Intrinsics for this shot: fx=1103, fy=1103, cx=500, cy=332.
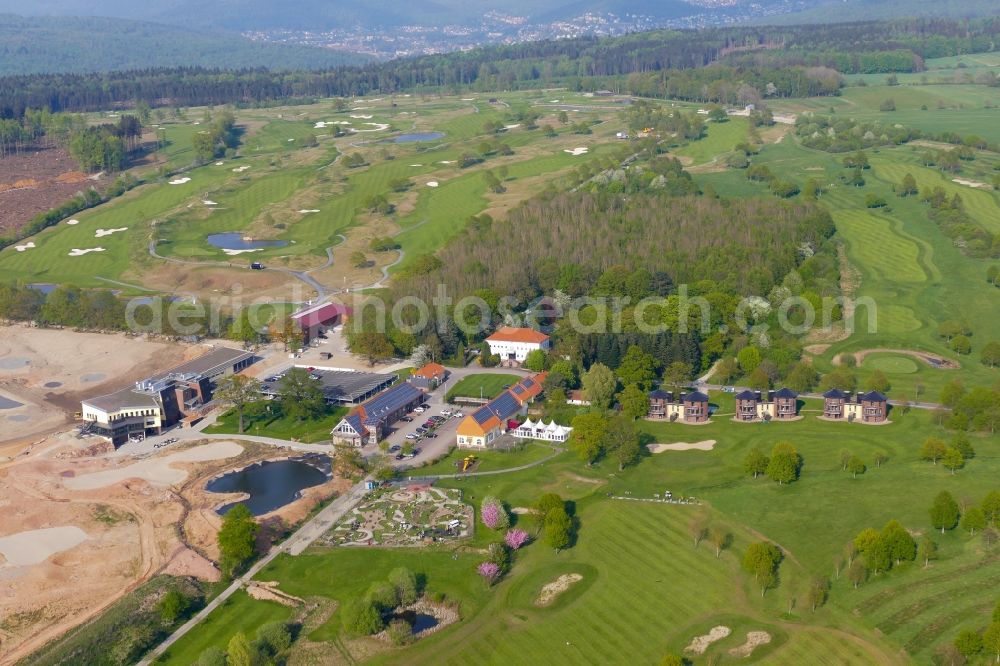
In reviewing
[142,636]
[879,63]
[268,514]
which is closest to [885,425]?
[268,514]

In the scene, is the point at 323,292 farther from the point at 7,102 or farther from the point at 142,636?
the point at 7,102

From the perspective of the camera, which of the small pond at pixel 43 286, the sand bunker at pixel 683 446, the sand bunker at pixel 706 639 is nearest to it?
the sand bunker at pixel 706 639

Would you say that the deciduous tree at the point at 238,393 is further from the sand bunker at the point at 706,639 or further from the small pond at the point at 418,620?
the sand bunker at the point at 706,639

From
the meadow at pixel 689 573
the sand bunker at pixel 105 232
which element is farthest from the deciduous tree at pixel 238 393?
the sand bunker at pixel 105 232

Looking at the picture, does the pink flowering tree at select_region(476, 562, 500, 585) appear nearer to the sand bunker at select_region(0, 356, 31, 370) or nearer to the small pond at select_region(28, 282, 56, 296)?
the sand bunker at select_region(0, 356, 31, 370)

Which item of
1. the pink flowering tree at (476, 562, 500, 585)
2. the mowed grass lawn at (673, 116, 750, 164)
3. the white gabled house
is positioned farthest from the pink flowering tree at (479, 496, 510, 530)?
the mowed grass lawn at (673, 116, 750, 164)

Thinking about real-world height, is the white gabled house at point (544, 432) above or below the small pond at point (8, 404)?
above
